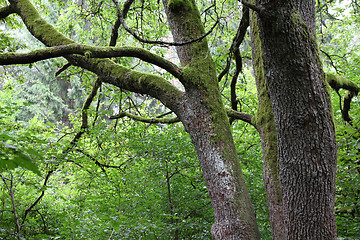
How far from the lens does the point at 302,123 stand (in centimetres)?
159

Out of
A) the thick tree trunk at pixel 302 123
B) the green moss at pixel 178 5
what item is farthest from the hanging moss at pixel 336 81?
the green moss at pixel 178 5

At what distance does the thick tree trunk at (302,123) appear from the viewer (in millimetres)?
1503

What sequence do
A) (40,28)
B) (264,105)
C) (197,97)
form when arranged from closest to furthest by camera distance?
1. (264,105)
2. (197,97)
3. (40,28)

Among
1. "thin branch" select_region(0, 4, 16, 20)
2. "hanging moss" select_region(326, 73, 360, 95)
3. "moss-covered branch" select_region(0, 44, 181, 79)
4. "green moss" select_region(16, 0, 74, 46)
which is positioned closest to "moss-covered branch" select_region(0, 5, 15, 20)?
"thin branch" select_region(0, 4, 16, 20)

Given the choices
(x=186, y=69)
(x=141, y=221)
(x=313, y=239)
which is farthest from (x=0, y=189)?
(x=313, y=239)

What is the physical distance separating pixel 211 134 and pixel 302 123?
3.50 feet

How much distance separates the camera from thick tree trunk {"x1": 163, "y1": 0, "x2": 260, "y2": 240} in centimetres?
234

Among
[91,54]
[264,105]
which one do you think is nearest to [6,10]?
[91,54]

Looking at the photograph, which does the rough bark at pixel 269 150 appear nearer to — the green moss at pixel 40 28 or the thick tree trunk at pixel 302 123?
the thick tree trunk at pixel 302 123

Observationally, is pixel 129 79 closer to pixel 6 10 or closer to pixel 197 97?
pixel 197 97

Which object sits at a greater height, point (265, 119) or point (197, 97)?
point (197, 97)

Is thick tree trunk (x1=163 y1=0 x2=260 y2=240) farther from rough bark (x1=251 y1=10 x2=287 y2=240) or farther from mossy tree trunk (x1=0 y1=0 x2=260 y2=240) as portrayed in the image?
rough bark (x1=251 y1=10 x2=287 y2=240)

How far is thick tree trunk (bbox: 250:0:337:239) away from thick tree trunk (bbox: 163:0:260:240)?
656mm

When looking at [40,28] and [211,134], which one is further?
[40,28]
